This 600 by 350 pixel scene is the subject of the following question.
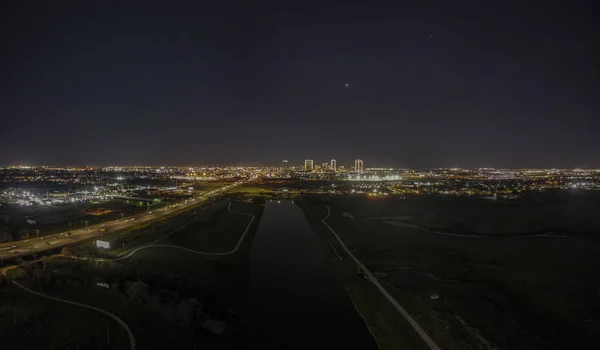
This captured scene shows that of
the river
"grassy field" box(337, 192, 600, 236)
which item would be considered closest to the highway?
the river

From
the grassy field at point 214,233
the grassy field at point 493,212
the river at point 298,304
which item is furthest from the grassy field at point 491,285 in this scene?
the grassy field at point 214,233

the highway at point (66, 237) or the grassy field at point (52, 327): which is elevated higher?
the highway at point (66, 237)

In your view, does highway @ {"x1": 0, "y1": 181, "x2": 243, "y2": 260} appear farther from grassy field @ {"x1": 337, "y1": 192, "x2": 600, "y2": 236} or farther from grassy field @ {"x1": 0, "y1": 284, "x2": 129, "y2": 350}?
grassy field @ {"x1": 337, "y1": 192, "x2": 600, "y2": 236}

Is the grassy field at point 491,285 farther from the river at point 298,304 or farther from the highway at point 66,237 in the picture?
the highway at point 66,237

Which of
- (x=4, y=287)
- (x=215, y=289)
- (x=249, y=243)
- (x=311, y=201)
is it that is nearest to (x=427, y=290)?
(x=215, y=289)

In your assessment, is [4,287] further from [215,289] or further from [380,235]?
[380,235]

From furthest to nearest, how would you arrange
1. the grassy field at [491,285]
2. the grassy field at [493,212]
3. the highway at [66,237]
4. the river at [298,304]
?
the grassy field at [493,212] → the highway at [66,237] → the river at [298,304] → the grassy field at [491,285]
